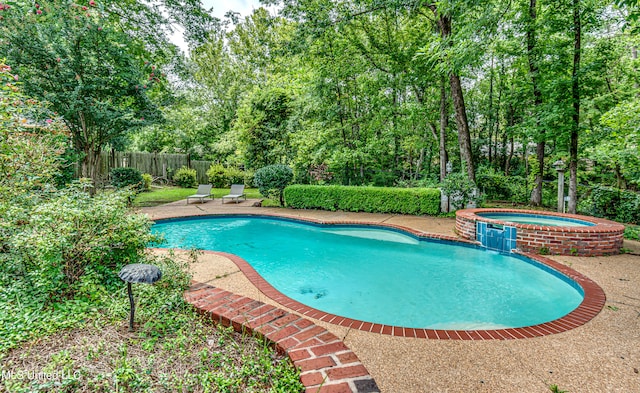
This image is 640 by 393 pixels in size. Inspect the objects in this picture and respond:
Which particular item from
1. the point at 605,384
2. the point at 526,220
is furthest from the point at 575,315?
the point at 526,220

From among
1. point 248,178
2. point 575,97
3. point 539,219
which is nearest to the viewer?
point 539,219

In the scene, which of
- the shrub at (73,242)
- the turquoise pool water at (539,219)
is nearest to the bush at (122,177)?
the shrub at (73,242)

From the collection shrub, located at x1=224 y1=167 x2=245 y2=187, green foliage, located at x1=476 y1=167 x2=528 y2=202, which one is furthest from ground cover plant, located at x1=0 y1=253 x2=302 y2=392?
shrub, located at x1=224 y1=167 x2=245 y2=187

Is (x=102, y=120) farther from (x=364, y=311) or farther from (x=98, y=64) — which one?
(x=364, y=311)

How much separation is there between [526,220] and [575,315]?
427cm

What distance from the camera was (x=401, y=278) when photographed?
4680mm

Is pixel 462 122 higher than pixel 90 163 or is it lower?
higher

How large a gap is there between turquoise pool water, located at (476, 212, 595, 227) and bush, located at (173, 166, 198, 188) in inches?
559

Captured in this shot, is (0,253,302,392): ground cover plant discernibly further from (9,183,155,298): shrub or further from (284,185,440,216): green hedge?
(284,185,440,216): green hedge

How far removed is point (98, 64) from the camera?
837 centimetres

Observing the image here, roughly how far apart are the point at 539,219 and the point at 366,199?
14.6 feet

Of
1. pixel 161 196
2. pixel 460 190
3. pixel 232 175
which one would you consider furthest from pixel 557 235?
pixel 232 175

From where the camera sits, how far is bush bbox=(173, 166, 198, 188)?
15.7 m

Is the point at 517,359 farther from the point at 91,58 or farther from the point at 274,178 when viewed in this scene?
the point at 91,58
